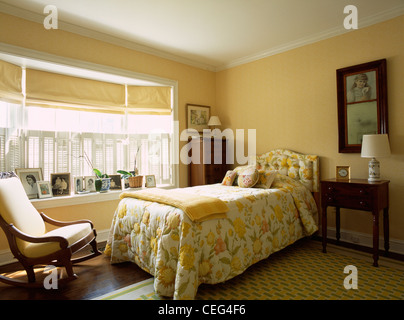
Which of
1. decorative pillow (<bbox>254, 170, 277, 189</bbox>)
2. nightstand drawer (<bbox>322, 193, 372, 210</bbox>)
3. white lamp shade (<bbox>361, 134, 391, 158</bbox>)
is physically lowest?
nightstand drawer (<bbox>322, 193, 372, 210</bbox>)

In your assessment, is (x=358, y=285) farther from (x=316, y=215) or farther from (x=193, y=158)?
(x=193, y=158)

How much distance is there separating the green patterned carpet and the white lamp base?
0.87 metres

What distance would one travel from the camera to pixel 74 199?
3.40m

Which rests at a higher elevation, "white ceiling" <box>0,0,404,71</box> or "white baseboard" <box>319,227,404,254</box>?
"white ceiling" <box>0,0,404,71</box>

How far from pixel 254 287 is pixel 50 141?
10.3ft

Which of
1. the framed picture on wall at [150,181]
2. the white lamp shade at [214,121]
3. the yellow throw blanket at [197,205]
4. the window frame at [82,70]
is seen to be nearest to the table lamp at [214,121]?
the white lamp shade at [214,121]

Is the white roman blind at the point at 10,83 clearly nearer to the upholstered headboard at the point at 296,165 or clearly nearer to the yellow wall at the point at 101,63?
the yellow wall at the point at 101,63

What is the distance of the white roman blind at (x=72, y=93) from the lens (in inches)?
131

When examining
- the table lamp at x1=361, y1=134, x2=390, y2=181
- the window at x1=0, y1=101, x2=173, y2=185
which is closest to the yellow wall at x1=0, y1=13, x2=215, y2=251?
the window at x1=0, y1=101, x2=173, y2=185

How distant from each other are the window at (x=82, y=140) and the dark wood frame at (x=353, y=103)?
2.53 metres

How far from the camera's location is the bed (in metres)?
2.06

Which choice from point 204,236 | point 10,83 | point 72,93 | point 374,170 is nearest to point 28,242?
point 204,236

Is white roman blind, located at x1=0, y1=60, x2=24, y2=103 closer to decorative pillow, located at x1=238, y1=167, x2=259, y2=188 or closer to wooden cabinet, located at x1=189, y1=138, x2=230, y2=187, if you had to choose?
wooden cabinet, located at x1=189, y1=138, x2=230, y2=187

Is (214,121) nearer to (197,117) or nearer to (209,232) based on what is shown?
(197,117)
